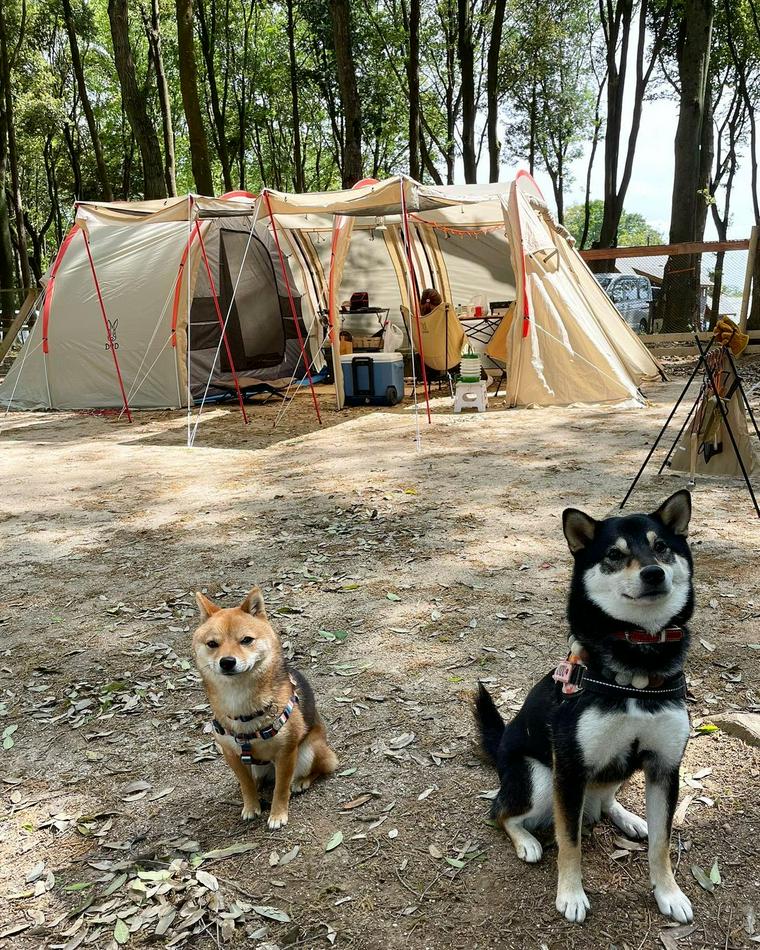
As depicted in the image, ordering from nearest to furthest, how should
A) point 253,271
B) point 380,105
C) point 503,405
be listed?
point 503,405 → point 253,271 → point 380,105

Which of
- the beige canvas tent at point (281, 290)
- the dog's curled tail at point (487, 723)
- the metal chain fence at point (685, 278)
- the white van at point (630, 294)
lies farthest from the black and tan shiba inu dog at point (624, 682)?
the white van at point (630, 294)

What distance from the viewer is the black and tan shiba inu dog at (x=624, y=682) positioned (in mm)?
2148

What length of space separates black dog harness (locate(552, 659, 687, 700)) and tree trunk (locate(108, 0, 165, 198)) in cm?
1570

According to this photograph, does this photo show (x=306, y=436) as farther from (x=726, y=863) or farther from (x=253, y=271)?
(x=726, y=863)

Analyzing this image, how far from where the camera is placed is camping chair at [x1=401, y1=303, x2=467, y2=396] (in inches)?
485

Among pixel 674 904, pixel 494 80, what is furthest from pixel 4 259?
pixel 674 904

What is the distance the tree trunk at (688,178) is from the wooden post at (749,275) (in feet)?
5.08

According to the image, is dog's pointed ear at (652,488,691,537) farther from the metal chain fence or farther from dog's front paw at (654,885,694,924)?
the metal chain fence

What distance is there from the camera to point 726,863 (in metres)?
2.49

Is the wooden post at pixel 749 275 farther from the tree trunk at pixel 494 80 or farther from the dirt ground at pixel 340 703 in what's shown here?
the tree trunk at pixel 494 80

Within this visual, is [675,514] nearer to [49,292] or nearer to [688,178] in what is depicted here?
[49,292]

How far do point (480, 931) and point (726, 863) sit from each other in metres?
0.84

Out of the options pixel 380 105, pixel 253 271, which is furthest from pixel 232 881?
pixel 380 105

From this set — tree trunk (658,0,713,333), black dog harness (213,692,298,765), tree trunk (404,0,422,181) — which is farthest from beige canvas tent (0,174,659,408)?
black dog harness (213,692,298,765)
